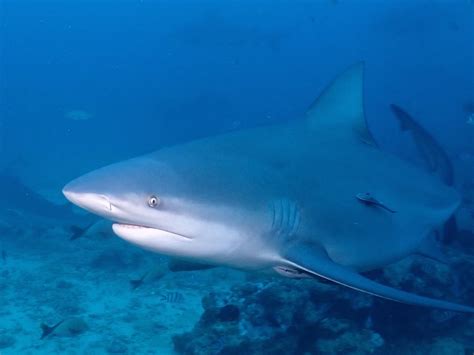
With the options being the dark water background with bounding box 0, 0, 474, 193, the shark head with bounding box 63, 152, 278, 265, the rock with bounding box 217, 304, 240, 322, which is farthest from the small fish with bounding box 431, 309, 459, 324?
the dark water background with bounding box 0, 0, 474, 193

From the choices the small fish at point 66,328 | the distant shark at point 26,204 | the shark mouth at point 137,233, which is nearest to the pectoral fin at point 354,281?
the shark mouth at point 137,233

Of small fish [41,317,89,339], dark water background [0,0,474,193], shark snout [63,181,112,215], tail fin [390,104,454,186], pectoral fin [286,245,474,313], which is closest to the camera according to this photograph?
shark snout [63,181,112,215]

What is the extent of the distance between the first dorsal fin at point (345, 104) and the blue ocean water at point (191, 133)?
201 centimetres

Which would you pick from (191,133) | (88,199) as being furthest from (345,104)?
(191,133)

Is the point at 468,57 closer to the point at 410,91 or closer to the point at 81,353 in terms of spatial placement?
the point at 410,91

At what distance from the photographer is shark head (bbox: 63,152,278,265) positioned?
2660 millimetres

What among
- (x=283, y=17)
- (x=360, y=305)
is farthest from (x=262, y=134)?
(x=283, y=17)

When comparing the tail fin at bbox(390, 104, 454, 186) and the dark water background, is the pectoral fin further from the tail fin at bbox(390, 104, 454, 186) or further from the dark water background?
the dark water background

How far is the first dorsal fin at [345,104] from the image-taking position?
15.5ft

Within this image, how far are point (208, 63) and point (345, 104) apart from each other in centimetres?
13751

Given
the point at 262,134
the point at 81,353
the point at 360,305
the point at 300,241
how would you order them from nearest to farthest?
the point at 300,241, the point at 262,134, the point at 360,305, the point at 81,353

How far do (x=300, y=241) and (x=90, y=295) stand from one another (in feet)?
24.9

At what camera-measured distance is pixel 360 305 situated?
623cm

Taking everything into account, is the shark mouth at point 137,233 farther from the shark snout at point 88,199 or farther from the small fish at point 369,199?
the small fish at point 369,199
